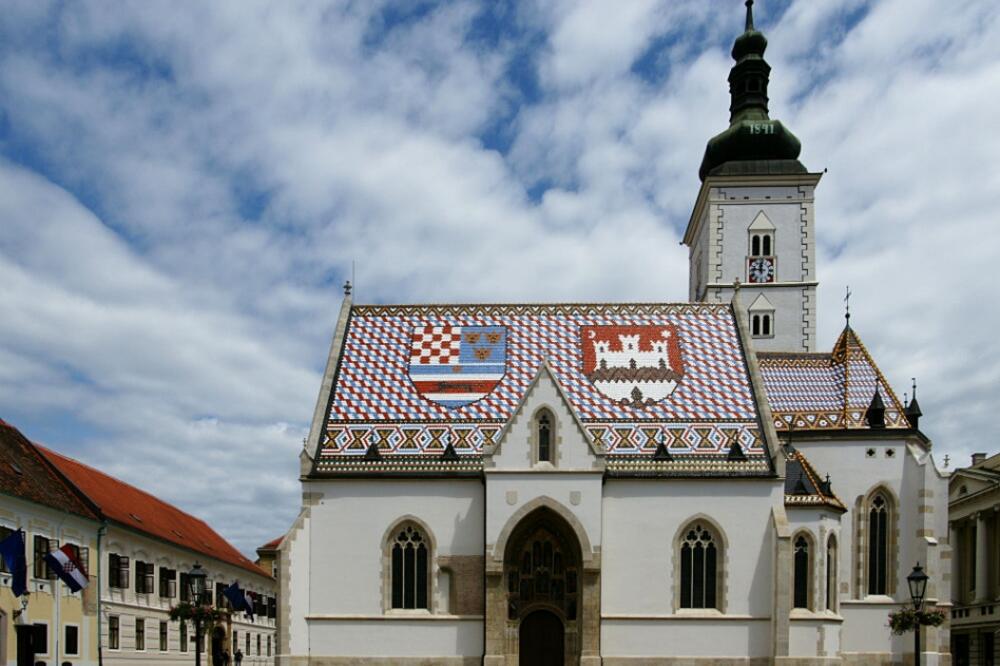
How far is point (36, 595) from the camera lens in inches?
1212

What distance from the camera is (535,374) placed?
3284cm

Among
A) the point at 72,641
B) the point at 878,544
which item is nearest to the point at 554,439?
the point at 878,544


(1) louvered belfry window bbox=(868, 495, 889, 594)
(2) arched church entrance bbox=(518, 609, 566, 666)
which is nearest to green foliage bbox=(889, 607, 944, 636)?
(1) louvered belfry window bbox=(868, 495, 889, 594)

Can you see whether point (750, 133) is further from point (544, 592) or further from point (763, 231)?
point (544, 592)

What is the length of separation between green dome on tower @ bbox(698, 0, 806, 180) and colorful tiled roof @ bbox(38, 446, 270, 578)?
31085 millimetres

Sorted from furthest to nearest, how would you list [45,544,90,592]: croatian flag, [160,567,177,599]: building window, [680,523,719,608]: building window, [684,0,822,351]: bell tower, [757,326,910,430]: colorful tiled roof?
[684,0,822,351]: bell tower, [160,567,177,599]: building window, [757,326,910,430]: colorful tiled roof, [680,523,719,608]: building window, [45,544,90,592]: croatian flag

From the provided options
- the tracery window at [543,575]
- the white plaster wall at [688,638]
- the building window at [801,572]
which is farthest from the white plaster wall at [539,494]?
the building window at [801,572]

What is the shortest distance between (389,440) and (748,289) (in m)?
20.9

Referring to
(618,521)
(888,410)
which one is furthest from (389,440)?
(888,410)

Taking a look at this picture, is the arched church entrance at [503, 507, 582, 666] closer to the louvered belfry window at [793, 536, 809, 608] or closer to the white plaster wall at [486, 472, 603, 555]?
the white plaster wall at [486, 472, 603, 555]

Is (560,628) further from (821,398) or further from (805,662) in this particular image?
(821,398)

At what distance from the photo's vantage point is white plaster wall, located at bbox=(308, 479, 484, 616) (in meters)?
30.3

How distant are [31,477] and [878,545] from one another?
1230 inches

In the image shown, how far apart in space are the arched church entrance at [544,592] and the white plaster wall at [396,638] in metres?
1.47
